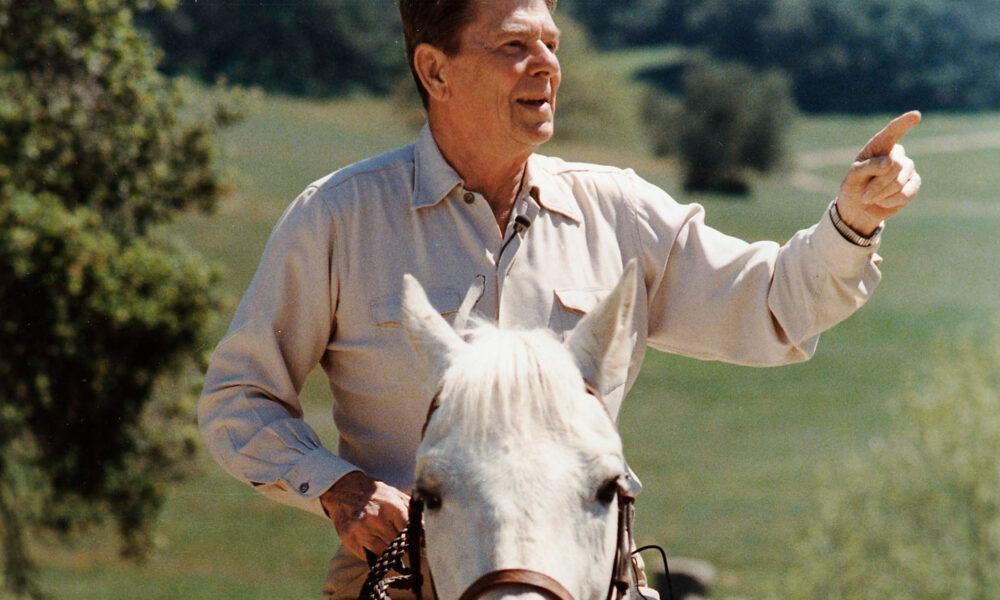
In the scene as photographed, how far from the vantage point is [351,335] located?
2510 mm

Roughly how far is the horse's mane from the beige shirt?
1.46 ft

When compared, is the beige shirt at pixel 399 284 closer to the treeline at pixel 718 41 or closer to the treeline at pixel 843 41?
the treeline at pixel 718 41

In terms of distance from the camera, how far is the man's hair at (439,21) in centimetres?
256

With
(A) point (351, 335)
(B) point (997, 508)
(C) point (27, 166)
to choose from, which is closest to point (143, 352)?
(C) point (27, 166)

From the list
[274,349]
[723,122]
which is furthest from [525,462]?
[723,122]

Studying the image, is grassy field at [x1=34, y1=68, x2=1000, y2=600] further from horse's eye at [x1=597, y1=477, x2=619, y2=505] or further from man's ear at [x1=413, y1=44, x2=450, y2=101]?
horse's eye at [x1=597, y1=477, x2=619, y2=505]

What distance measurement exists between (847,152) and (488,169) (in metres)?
21.5

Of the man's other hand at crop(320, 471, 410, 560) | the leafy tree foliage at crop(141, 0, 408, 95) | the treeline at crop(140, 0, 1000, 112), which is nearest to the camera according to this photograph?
the man's other hand at crop(320, 471, 410, 560)

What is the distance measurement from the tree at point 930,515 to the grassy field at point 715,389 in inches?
115

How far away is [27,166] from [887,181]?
8.65 m

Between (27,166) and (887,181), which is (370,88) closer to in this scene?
(27,166)

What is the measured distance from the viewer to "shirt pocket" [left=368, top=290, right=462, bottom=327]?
8.05ft

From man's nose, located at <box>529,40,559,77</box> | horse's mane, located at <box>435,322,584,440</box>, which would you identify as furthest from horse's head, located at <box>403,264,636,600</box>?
man's nose, located at <box>529,40,559,77</box>

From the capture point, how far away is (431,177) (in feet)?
8.45
